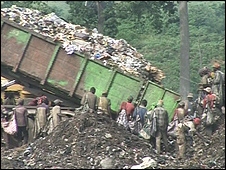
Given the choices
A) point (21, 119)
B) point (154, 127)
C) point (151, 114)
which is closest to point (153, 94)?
point (151, 114)

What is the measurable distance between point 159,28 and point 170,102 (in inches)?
530

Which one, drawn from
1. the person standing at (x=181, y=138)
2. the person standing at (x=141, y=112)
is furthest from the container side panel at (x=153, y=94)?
the person standing at (x=181, y=138)

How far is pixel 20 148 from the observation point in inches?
589

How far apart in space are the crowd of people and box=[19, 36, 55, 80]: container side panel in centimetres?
72

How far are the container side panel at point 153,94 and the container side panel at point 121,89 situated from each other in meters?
0.23

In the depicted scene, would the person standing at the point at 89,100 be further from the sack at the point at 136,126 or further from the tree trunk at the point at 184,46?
the tree trunk at the point at 184,46

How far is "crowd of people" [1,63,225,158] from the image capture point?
14883mm

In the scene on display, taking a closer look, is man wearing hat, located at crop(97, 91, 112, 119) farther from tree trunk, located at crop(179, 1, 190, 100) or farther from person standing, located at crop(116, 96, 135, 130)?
tree trunk, located at crop(179, 1, 190, 100)

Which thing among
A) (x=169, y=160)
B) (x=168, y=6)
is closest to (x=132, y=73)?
(x=169, y=160)

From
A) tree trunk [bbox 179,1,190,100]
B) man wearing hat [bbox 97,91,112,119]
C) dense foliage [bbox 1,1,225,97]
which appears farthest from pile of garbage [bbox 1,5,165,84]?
dense foliage [bbox 1,1,225,97]

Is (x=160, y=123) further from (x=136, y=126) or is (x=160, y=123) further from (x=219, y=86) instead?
(x=219, y=86)

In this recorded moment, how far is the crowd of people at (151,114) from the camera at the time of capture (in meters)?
14.9

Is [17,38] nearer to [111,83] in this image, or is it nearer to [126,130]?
[111,83]

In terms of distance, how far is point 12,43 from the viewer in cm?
1647
